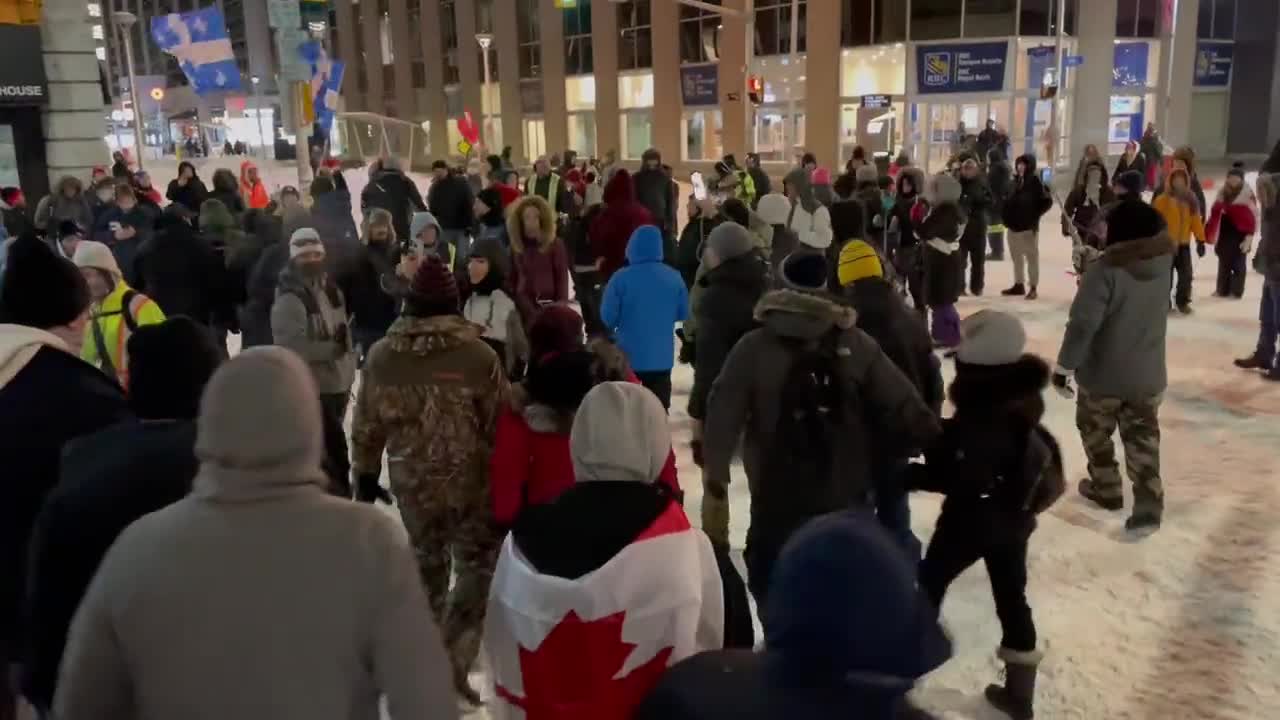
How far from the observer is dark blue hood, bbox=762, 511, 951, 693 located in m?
1.71

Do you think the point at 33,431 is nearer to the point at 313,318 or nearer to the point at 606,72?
the point at 313,318

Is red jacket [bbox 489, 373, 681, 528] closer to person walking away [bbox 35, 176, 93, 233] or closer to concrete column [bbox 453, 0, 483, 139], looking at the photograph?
person walking away [bbox 35, 176, 93, 233]

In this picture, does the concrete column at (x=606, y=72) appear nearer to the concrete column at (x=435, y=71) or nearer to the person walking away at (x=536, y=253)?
the concrete column at (x=435, y=71)

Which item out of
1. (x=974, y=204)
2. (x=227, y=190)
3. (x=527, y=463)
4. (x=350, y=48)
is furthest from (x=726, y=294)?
(x=350, y=48)

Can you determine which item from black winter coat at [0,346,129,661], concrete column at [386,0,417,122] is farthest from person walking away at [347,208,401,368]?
concrete column at [386,0,417,122]

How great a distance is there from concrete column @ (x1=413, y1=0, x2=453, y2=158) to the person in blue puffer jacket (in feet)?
161

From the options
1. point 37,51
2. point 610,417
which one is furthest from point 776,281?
point 37,51

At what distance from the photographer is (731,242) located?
5.97 metres

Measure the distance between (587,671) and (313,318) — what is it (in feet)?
12.8

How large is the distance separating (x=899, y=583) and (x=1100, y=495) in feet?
18.6

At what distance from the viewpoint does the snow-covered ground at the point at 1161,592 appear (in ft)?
15.1

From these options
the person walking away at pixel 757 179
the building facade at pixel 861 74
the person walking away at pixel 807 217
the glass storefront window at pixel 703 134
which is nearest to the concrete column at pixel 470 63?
the building facade at pixel 861 74

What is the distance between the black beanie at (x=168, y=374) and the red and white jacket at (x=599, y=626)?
106 centimetres

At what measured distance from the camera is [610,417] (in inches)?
109
